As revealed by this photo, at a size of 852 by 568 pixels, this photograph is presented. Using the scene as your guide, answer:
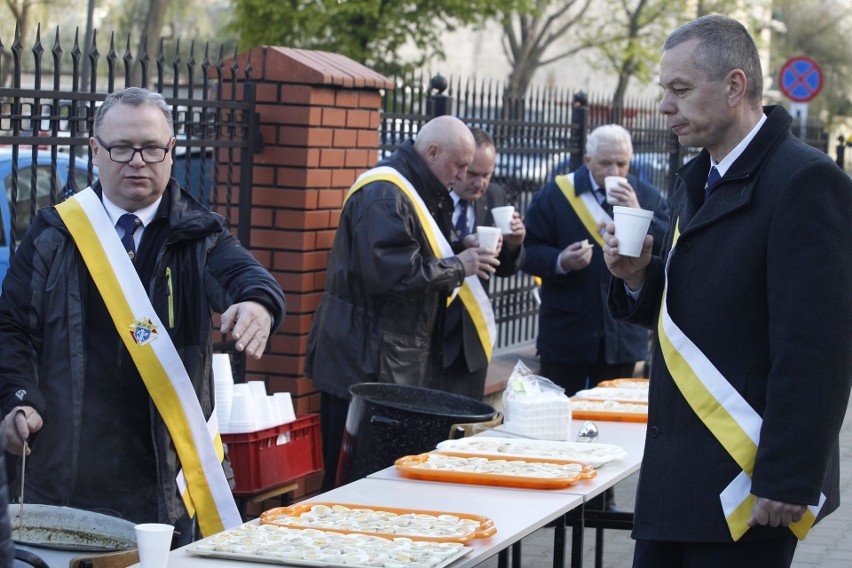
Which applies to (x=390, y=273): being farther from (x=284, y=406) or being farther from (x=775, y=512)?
(x=775, y=512)

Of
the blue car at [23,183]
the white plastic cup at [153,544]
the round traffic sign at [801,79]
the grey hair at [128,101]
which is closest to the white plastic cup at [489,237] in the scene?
the blue car at [23,183]

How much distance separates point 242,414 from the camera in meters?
5.00

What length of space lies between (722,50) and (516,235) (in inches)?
137

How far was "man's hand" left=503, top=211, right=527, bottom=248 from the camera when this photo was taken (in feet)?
22.1

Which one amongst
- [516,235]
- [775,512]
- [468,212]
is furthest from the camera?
[468,212]

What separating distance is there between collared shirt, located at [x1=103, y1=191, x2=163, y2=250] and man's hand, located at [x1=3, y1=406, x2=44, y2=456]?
2.07 ft

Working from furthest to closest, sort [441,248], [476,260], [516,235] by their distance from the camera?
[516,235] < [441,248] < [476,260]

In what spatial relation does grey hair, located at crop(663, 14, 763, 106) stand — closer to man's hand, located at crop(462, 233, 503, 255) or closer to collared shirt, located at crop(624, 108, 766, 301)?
collared shirt, located at crop(624, 108, 766, 301)

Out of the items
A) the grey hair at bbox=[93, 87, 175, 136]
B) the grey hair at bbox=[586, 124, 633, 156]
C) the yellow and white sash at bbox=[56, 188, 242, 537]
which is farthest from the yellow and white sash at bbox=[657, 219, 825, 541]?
the grey hair at bbox=[586, 124, 633, 156]

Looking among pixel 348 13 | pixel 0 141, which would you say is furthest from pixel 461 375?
pixel 348 13

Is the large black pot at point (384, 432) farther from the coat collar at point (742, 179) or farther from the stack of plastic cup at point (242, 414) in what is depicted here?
the coat collar at point (742, 179)

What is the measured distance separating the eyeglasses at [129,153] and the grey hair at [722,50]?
5.11 feet

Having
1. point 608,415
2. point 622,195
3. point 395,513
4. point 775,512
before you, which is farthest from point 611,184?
point 775,512

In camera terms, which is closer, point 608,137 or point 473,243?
point 473,243
